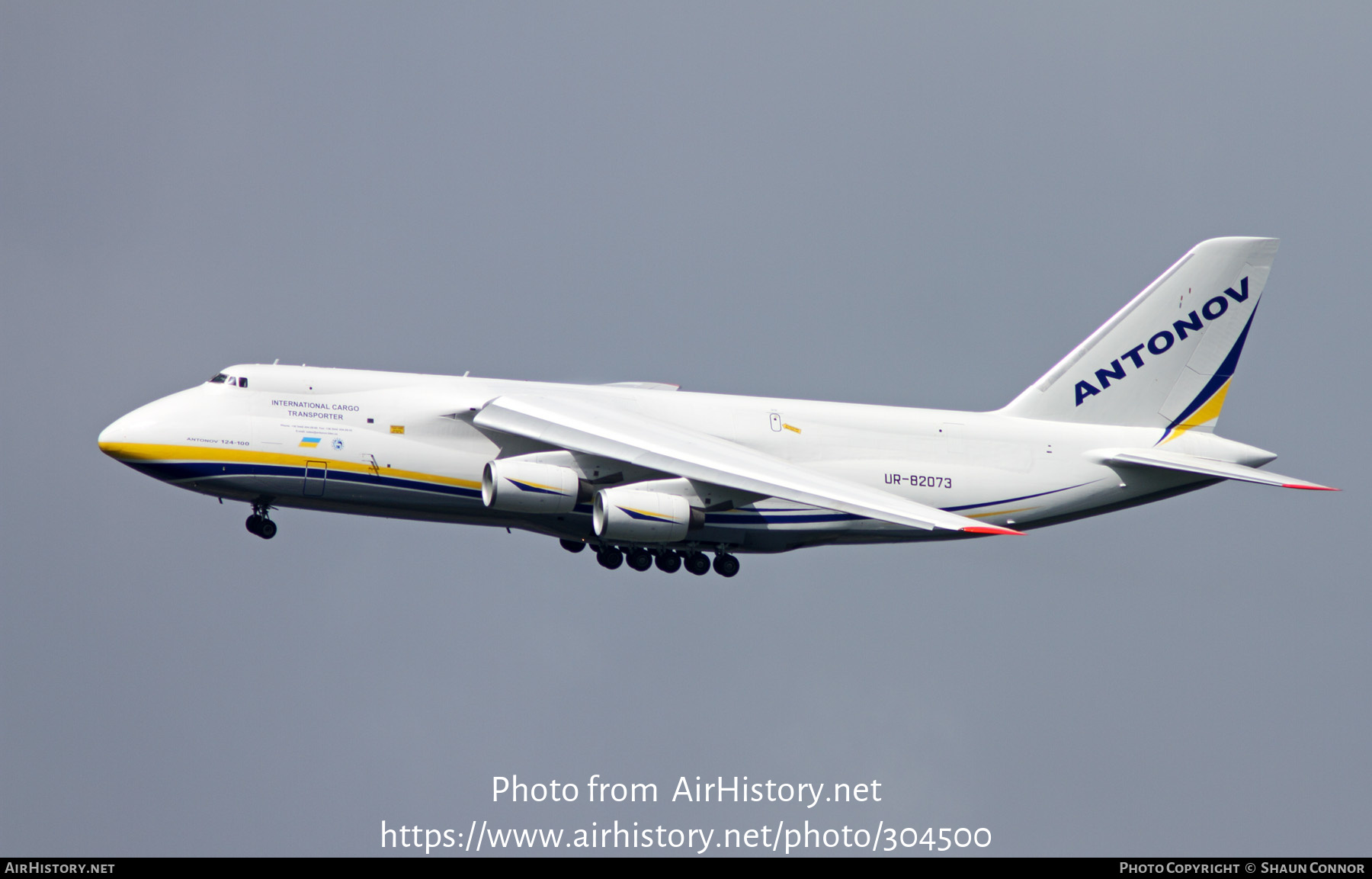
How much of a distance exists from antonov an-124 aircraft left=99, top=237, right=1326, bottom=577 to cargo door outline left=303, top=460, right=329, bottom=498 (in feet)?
0.07

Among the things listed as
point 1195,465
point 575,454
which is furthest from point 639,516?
point 1195,465

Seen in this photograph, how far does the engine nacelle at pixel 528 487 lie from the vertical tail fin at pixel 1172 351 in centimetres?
699

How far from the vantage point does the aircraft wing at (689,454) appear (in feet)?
64.2

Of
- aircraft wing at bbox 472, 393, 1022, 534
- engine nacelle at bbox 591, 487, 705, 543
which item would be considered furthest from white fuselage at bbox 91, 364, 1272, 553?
engine nacelle at bbox 591, 487, 705, 543

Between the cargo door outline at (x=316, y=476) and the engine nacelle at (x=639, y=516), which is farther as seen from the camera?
the cargo door outline at (x=316, y=476)

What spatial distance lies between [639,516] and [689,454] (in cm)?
99

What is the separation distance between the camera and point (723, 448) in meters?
21.4

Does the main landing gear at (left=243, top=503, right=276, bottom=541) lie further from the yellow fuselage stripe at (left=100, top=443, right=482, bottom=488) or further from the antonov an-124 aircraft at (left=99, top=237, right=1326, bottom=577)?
the yellow fuselage stripe at (left=100, top=443, right=482, bottom=488)

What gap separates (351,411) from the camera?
2139 centimetres

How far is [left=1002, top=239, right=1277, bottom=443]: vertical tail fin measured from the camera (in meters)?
24.3

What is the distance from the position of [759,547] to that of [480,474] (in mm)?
3859

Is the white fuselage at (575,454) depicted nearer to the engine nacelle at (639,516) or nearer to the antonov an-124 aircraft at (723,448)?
the antonov an-124 aircraft at (723,448)

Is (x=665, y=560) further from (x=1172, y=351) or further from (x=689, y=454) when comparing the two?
(x=1172, y=351)

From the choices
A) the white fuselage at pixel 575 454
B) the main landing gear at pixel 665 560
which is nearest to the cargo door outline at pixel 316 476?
the white fuselage at pixel 575 454
